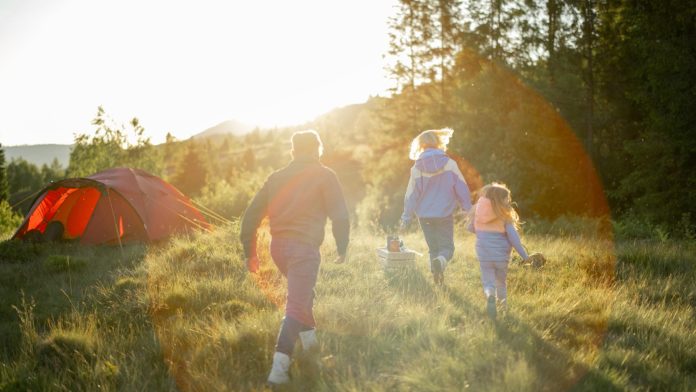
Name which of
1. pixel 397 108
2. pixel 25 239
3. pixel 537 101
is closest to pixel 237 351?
pixel 25 239

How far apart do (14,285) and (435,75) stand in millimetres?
20012

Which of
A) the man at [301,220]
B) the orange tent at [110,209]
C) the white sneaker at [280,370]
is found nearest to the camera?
the white sneaker at [280,370]

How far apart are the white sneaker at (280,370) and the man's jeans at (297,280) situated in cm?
10

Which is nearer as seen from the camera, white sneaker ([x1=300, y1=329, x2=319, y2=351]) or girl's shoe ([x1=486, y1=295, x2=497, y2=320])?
white sneaker ([x1=300, y1=329, x2=319, y2=351])

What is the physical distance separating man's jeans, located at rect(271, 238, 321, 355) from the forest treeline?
1137 centimetres

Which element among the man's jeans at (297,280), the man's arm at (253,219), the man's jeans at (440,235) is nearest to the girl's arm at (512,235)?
the man's jeans at (440,235)

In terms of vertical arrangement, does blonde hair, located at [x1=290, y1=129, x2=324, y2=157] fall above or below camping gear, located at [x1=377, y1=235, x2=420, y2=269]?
above

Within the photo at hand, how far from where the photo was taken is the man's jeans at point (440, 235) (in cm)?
693

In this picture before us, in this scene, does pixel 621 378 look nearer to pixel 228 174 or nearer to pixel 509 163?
pixel 509 163

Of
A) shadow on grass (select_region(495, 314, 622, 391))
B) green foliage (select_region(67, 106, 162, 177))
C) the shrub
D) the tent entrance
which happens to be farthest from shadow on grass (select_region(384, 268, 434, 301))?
green foliage (select_region(67, 106, 162, 177))

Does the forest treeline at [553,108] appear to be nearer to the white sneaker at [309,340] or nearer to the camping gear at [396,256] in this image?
the camping gear at [396,256]

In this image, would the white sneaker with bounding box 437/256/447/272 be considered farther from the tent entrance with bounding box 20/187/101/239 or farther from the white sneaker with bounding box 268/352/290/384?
the tent entrance with bounding box 20/187/101/239

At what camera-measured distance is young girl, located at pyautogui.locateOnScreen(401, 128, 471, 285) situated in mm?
6883

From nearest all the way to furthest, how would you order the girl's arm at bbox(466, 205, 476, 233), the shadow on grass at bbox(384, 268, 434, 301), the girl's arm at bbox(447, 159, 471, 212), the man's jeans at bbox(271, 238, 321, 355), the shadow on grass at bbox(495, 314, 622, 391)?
the shadow on grass at bbox(495, 314, 622, 391) < the man's jeans at bbox(271, 238, 321, 355) < the girl's arm at bbox(466, 205, 476, 233) < the shadow on grass at bbox(384, 268, 434, 301) < the girl's arm at bbox(447, 159, 471, 212)
